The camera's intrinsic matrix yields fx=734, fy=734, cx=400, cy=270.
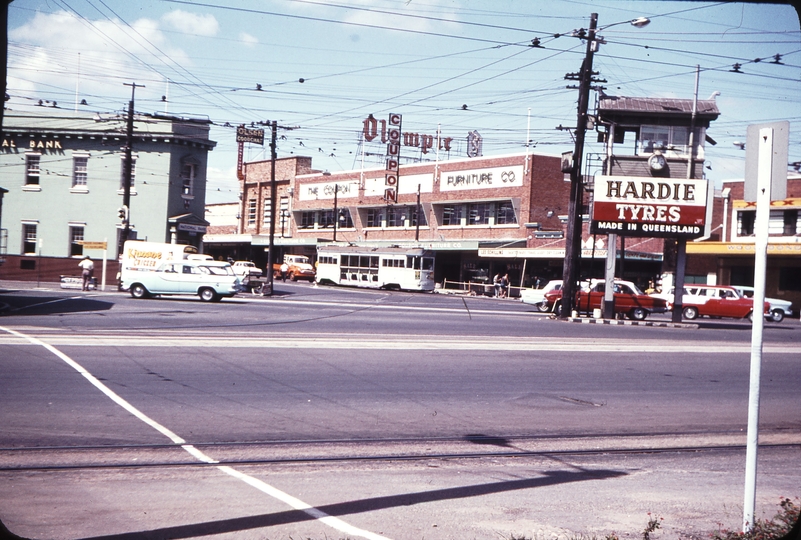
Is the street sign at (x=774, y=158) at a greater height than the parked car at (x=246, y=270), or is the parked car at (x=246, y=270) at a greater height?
the street sign at (x=774, y=158)

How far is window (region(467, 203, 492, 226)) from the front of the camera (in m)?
57.5

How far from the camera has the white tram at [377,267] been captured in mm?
49406

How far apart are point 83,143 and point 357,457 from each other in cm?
3661

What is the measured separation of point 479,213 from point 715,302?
80.8 ft

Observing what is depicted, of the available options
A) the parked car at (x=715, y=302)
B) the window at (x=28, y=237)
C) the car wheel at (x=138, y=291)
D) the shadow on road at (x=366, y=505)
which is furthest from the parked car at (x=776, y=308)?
the window at (x=28, y=237)

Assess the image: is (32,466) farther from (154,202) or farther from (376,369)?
(154,202)

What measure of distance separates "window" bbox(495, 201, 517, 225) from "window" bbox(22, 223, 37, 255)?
32.1 metres

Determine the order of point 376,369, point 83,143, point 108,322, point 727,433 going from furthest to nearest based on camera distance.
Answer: point 83,143 < point 108,322 < point 376,369 < point 727,433

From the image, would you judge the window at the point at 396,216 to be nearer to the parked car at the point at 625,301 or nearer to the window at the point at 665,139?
the parked car at the point at 625,301

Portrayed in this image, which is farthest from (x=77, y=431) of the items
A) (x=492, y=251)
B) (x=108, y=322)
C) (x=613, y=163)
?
(x=492, y=251)

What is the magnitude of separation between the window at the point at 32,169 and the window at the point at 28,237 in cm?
324

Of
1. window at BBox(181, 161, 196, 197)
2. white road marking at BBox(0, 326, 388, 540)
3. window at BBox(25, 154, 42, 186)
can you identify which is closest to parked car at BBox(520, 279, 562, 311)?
window at BBox(181, 161, 196, 197)

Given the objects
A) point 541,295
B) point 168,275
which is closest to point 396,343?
point 168,275

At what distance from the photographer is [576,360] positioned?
53.4 feet
